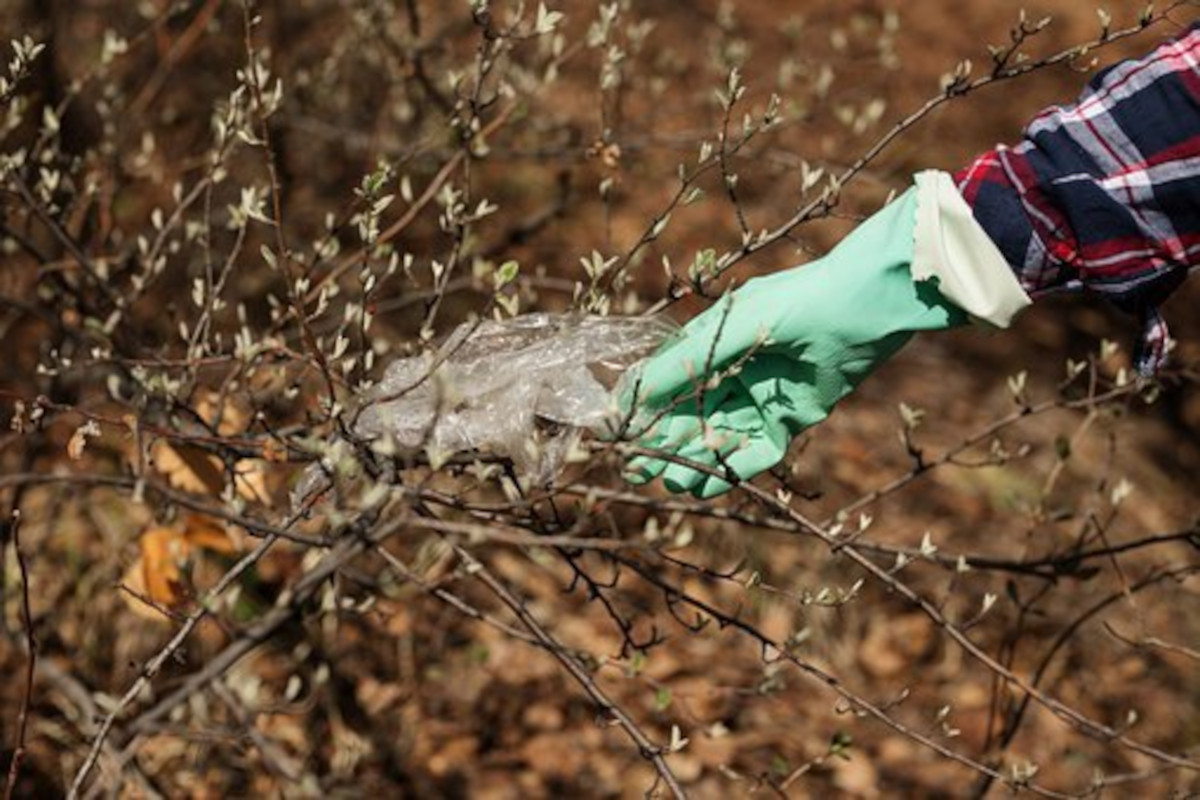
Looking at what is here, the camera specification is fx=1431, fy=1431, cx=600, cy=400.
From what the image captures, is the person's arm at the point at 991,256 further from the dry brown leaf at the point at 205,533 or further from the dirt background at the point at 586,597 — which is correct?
the dry brown leaf at the point at 205,533

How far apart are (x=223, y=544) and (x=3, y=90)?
0.89 meters

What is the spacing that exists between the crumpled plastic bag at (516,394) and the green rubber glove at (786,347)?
6 cm

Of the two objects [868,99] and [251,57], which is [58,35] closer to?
[251,57]

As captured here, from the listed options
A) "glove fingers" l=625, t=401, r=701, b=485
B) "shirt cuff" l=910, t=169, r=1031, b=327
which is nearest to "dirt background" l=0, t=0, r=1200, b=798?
"shirt cuff" l=910, t=169, r=1031, b=327

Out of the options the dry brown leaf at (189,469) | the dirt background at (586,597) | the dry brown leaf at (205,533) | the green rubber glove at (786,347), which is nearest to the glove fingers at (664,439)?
the green rubber glove at (786,347)

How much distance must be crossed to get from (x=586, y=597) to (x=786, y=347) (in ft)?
6.32

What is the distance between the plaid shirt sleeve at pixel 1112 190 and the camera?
6.04 feet

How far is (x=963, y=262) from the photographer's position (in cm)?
184

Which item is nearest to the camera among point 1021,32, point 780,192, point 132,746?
point 132,746

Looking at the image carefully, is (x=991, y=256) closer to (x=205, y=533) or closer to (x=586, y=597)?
(x=205, y=533)

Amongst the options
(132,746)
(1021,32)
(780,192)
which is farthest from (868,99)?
(132,746)

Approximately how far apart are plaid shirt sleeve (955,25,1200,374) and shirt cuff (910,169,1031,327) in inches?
1.4

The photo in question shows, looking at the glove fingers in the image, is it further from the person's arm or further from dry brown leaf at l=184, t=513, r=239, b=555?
dry brown leaf at l=184, t=513, r=239, b=555

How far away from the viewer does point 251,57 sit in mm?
1914
